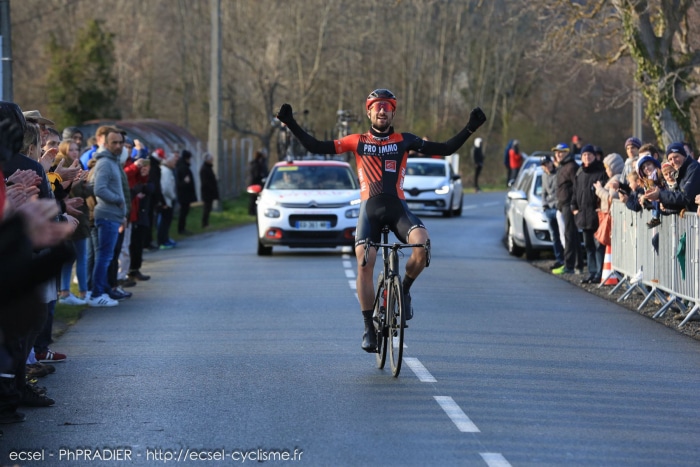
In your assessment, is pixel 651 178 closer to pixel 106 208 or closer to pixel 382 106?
pixel 382 106

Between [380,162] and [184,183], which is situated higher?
[380,162]

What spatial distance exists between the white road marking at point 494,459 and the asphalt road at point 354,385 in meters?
0.02

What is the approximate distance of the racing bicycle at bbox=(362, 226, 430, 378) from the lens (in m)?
9.76

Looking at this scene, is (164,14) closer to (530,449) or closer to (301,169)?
(301,169)

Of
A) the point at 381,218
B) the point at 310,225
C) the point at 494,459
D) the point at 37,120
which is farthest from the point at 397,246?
the point at 310,225

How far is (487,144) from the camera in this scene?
63.2 m

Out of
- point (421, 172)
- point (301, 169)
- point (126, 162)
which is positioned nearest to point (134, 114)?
point (421, 172)

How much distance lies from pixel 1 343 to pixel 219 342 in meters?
6.98

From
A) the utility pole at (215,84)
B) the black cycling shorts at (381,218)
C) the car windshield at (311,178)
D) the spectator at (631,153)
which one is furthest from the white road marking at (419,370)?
the utility pole at (215,84)

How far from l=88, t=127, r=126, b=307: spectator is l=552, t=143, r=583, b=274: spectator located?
7385 mm

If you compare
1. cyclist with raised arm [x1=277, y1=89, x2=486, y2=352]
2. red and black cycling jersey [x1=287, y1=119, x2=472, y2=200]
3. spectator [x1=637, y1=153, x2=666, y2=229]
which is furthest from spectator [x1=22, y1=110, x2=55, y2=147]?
spectator [x1=637, y1=153, x2=666, y2=229]

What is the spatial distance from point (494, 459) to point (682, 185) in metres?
7.55

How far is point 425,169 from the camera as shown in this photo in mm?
35031

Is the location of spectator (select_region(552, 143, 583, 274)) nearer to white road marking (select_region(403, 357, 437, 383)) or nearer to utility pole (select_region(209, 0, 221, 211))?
white road marking (select_region(403, 357, 437, 383))
